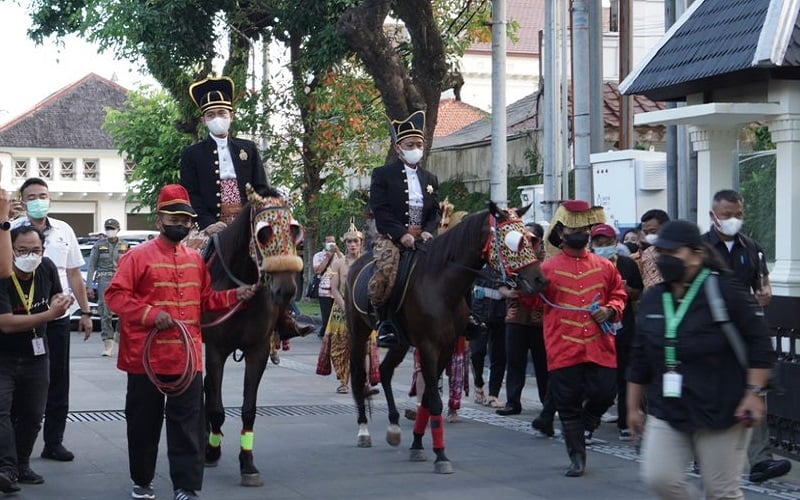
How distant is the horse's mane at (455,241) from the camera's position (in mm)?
10680

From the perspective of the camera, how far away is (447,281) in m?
10.8

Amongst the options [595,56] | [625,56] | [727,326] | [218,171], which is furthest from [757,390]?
[625,56]

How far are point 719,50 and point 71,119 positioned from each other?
59994 millimetres

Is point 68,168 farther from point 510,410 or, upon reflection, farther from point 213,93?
point 213,93

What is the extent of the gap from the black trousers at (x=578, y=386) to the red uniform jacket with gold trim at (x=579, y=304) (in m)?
0.07

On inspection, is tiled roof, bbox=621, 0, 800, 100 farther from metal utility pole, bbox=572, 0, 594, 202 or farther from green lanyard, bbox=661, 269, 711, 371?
green lanyard, bbox=661, 269, 711, 371

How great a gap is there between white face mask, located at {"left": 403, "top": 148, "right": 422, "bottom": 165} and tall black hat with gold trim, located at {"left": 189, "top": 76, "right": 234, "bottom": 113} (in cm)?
160

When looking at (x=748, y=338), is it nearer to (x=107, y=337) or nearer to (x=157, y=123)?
(x=107, y=337)

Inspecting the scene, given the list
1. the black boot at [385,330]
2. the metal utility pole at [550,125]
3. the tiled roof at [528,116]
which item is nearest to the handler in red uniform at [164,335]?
the black boot at [385,330]

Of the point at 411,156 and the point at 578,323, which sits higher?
the point at 411,156

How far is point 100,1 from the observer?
25.9 m

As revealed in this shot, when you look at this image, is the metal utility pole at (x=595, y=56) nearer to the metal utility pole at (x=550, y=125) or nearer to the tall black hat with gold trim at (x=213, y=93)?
the metal utility pole at (x=550, y=125)

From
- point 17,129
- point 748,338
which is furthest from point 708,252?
point 17,129

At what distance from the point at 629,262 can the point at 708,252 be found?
17.0 feet
